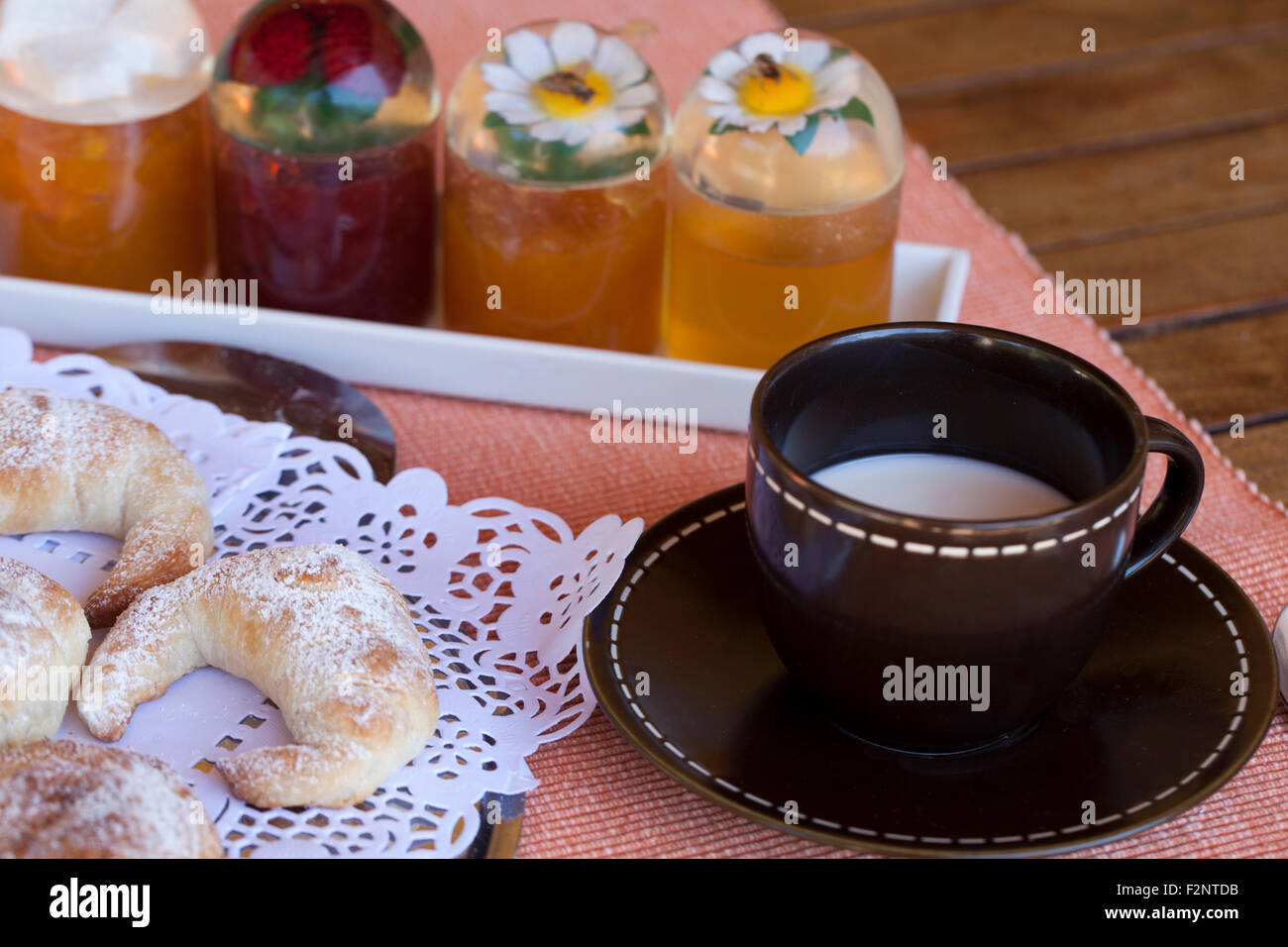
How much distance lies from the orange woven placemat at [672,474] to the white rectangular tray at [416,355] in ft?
0.05

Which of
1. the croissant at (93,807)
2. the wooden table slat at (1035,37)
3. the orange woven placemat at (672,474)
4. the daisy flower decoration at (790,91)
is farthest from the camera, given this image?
the wooden table slat at (1035,37)

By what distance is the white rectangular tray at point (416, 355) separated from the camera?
3.29 ft

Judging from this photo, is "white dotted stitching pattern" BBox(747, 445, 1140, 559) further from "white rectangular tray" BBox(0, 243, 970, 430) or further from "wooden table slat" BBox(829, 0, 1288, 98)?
"wooden table slat" BBox(829, 0, 1288, 98)

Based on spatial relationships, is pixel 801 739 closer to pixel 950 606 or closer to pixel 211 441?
pixel 950 606

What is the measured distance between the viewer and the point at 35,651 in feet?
2.26

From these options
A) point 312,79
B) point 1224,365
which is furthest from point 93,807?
point 1224,365

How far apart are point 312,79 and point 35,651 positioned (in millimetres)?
487

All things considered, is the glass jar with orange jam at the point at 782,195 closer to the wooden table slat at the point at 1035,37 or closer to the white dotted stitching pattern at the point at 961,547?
the white dotted stitching pattern at the point at 961,547

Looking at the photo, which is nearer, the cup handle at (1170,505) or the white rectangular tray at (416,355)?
the cup handle at (1170,505)

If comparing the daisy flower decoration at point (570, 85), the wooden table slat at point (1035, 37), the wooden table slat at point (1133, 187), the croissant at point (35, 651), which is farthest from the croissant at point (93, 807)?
the wooden table slat at point (1035, 37)

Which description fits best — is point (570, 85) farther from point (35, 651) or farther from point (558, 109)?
point (35, 651)

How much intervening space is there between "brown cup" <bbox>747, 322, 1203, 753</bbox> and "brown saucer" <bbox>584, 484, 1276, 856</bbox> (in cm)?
2

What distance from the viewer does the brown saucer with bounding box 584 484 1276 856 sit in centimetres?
65
